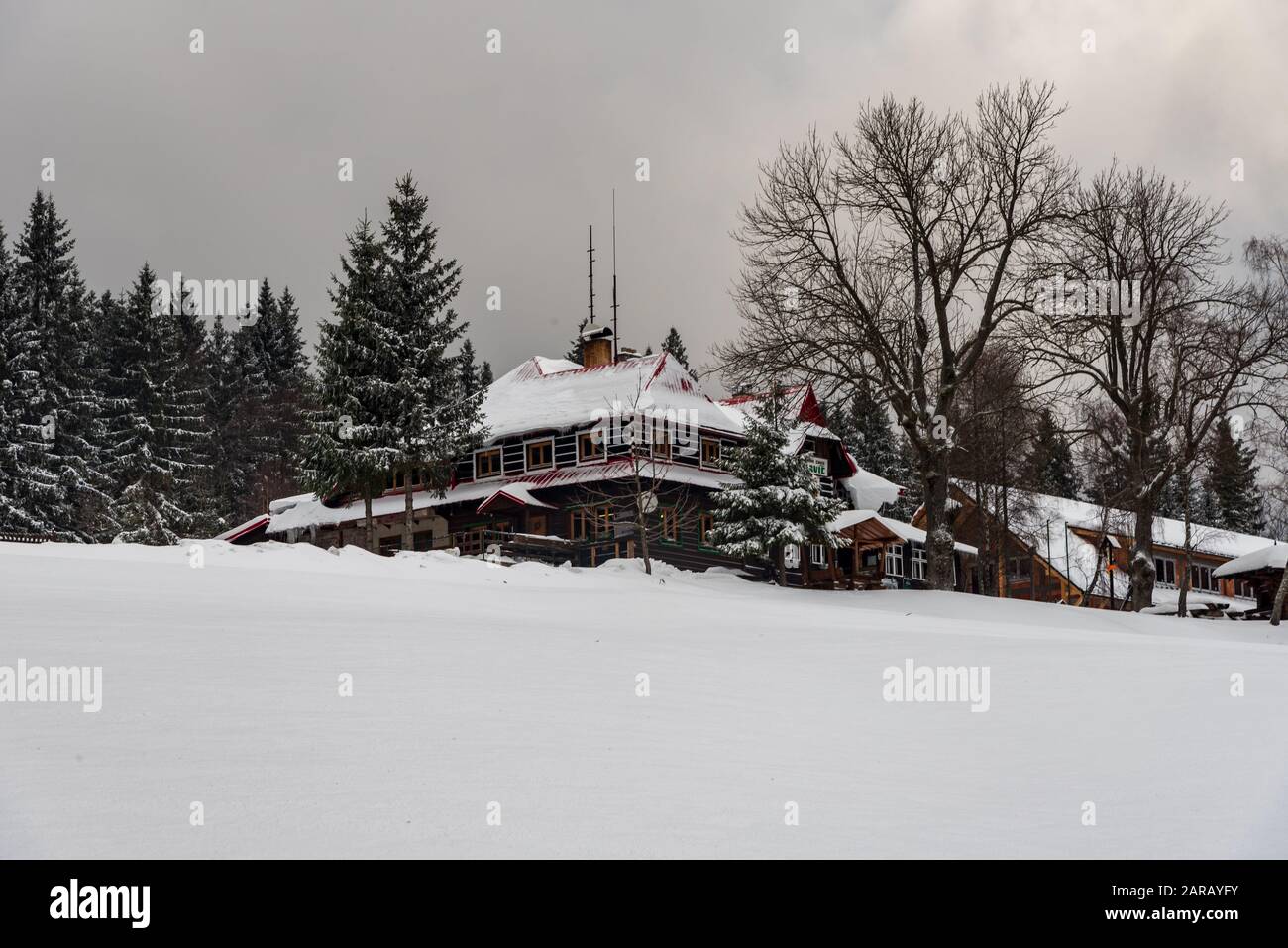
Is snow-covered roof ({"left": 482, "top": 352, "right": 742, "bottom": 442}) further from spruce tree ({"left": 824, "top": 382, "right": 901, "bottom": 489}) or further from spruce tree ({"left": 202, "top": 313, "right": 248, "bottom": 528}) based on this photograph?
spruce tree ({"left": 824, "top": 382, "right": 901, "bottom": 489})

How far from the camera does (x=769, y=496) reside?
35875 millimetres

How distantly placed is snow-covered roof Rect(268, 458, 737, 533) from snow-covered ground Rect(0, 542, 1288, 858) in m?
25.3

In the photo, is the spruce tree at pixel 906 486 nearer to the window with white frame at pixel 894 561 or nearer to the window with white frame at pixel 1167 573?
the window with white frame at pixel 894 561

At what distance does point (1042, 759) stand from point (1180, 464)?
28.1 metres

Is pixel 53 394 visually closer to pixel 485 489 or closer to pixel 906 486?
pixel 485 489

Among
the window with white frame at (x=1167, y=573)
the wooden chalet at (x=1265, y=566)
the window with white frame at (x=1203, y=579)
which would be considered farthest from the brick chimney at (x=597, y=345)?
the window with white frame at (x=1203, y=579)

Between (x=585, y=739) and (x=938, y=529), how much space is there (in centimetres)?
2635

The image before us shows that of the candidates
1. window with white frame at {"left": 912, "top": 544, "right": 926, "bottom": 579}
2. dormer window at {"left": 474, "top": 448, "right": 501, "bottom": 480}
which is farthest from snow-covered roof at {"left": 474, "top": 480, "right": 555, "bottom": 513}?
window with white frame at {"left": 912, "top": 544, "right": 926, "bottom": 579}

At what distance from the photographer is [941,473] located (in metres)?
34.5

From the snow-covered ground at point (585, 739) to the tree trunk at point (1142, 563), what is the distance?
1777 centimetres

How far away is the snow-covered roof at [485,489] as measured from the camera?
147 ft

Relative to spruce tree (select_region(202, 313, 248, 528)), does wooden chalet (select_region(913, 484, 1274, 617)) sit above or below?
below

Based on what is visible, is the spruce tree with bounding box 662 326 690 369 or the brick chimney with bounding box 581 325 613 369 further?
the spruce tree with bounding box 662 326 690 369

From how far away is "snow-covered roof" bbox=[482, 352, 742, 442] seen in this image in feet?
154
